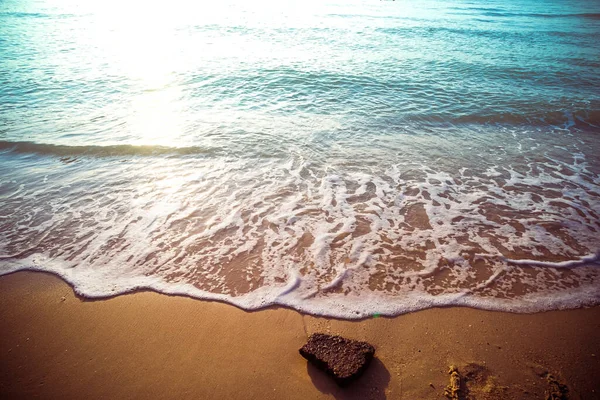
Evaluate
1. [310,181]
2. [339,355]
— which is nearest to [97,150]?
[310,181]

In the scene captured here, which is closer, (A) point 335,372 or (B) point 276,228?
(A) point 335,372

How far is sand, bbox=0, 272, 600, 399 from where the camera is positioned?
222 cm

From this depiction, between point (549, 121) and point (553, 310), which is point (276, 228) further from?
point (549, 121)

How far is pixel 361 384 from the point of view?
7.23ft

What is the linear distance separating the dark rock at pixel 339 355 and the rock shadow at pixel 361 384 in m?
0.06

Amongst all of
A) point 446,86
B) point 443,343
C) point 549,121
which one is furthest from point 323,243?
point 446,86

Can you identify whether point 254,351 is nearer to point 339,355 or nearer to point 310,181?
point 339,355

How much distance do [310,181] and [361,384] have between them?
130 inches

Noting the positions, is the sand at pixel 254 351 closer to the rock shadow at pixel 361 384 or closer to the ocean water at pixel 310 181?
A: the rock shadow at pixel 361 384

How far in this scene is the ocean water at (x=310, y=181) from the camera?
3213 mm

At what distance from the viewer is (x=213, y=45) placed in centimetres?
1590

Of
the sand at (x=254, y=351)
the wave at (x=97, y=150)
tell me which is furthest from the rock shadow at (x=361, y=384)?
the wave at (x=97, y=150)

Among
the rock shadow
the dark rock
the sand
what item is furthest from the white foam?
the rock shadow

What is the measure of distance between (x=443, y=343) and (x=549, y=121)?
778 centimetres
